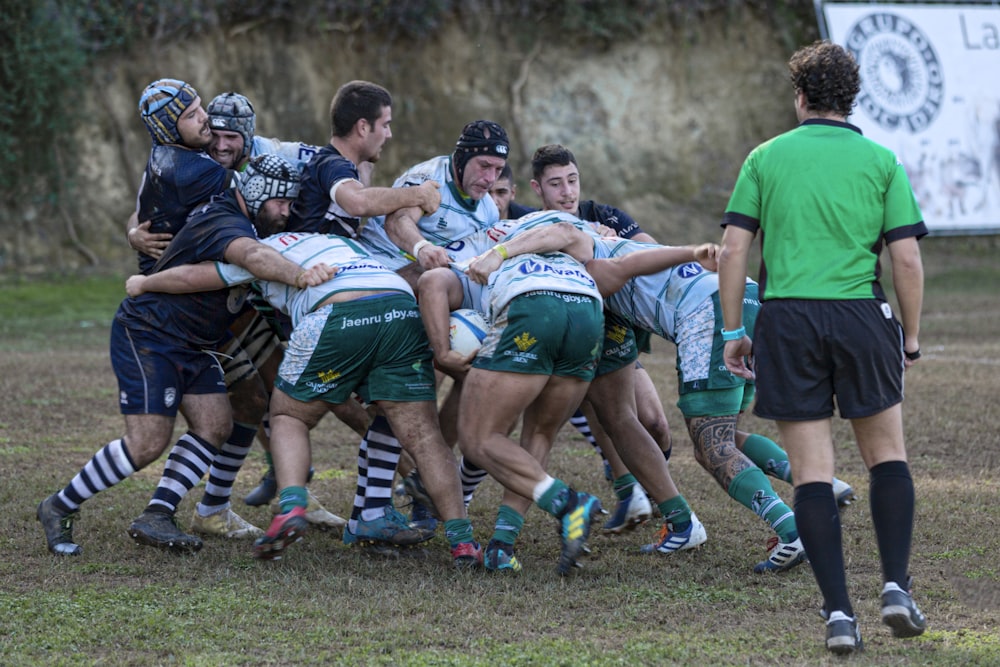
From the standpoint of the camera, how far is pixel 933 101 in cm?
2178

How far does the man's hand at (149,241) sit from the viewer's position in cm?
583

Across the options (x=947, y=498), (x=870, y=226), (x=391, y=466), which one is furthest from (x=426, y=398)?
(x=947, y=498)

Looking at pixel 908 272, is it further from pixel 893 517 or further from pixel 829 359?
pixel 893 517

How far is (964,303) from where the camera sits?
1588 centimetres

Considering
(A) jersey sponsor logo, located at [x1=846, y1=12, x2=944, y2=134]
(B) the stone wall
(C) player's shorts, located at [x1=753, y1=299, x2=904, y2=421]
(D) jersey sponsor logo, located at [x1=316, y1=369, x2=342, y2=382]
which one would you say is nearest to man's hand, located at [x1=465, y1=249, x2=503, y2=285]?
(D) jersey sponsor logo, located at [x1=316, y1=369, x2=342, y2=382]

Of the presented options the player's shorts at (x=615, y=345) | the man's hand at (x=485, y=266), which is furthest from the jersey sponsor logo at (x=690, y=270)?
the man's hand at (x=485, y=266)

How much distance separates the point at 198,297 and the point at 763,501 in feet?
8.52

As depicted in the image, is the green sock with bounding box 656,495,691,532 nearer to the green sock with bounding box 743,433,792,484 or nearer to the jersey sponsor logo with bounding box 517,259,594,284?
the green sock with bounding box 743,433,792,484

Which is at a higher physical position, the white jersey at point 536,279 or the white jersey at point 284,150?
the white jersey at point 284,150

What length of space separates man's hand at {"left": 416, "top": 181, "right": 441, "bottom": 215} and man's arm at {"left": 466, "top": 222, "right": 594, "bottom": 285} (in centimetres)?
54

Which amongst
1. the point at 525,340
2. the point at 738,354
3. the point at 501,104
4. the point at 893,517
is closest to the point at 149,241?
the point at 525,340

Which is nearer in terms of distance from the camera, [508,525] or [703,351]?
[508,525]

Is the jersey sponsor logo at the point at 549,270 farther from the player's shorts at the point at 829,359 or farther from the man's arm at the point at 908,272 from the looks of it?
the man's arm at the point at 908,272

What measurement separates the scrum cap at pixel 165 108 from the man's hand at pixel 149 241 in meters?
0.43
